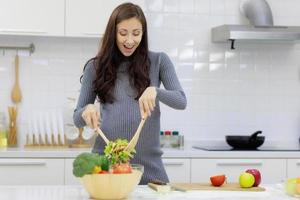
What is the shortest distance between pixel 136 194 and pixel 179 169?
1.67 meters

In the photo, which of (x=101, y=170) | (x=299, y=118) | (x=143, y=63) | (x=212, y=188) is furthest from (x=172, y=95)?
(x=299, y=118)

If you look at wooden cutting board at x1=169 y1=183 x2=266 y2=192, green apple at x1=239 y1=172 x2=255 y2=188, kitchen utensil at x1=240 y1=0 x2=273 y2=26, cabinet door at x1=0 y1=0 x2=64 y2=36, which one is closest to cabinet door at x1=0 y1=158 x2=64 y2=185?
cabinet door at x1=0 y1=0 x2=64 y2=36

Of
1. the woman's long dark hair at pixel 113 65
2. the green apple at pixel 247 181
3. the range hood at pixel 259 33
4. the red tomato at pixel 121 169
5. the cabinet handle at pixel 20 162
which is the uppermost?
the range hood at pixel 259 33

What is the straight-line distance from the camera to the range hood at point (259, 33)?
4.14 meters

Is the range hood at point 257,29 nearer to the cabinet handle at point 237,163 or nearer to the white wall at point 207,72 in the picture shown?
the white wall at point 207,72

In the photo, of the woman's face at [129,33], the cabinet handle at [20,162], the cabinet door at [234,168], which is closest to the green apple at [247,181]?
the woman's face at [129,33]

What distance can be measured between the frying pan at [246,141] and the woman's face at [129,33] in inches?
69.4

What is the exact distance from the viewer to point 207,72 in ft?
14.9

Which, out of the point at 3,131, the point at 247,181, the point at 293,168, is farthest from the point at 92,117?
the point at 293,168

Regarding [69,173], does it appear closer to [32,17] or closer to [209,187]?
[32,17]

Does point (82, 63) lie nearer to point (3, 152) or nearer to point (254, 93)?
point (3, 152)

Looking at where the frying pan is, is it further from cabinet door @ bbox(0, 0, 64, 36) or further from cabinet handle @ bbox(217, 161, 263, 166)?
cabinet door @ bbox(0, 0, 64, 36)

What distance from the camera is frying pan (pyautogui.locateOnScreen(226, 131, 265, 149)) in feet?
13.5

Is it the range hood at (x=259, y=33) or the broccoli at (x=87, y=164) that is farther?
the range hood at (x=259, y=33)
